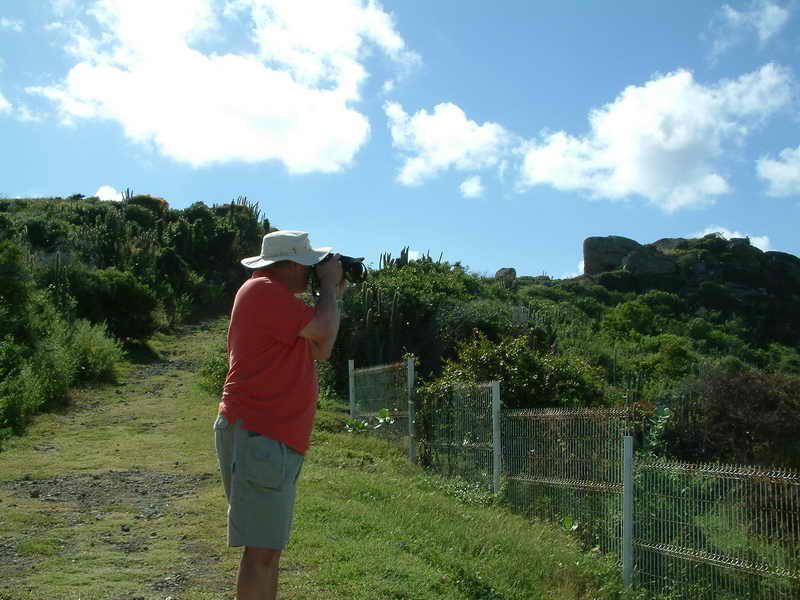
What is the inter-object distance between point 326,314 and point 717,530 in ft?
13.5

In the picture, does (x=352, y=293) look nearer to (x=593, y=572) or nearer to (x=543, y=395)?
(x=543, y=395)

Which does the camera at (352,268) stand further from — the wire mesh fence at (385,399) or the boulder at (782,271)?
the boulder at (782,271)

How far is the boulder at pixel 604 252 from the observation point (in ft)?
166

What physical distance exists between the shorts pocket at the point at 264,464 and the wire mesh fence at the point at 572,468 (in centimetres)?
454

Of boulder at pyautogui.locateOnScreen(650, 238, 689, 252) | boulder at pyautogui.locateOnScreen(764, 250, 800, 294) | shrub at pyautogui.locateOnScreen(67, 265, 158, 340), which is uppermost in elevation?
boulder at pyautogui.locateOnScreen(650, 238, 689, 252)

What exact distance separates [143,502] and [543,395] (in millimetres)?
5612

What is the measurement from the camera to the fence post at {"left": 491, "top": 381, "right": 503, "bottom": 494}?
9109 mm

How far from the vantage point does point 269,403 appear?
368cm

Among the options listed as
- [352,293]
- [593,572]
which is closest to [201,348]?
[352,293]

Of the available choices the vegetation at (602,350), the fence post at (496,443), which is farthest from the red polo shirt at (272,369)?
the vegetation at (602,350)

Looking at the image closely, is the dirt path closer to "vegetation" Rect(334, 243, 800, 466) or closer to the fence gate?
the fence gate

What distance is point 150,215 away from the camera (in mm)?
37875

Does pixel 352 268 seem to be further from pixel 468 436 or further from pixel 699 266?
pixel 699 266

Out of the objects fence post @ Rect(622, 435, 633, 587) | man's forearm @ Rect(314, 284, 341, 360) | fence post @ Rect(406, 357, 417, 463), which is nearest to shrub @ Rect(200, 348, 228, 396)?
fence post @ Rect(406, 357, 417, 463)
